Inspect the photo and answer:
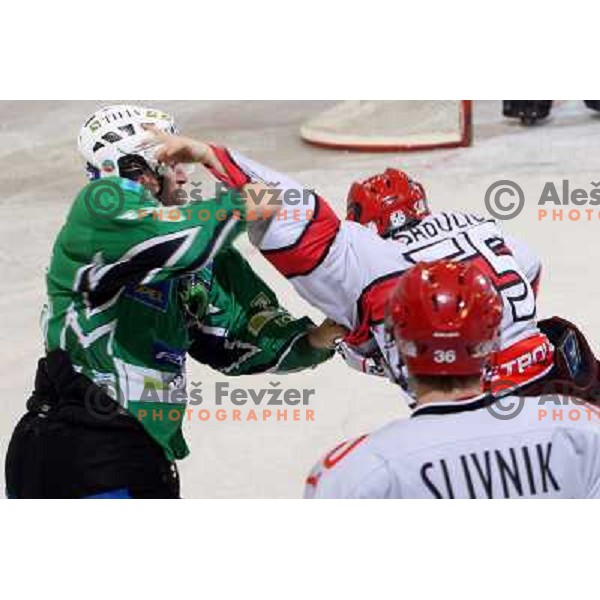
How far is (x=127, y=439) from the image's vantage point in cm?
322

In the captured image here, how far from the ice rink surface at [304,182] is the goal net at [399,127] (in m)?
0.11

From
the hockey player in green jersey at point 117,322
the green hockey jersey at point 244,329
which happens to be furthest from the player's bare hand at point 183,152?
the green hockey jersey at point 244,329

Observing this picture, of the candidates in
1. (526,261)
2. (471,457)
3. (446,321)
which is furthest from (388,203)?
(471,457)

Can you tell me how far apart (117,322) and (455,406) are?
42.2 inches

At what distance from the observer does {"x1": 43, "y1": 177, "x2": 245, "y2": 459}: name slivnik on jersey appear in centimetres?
297

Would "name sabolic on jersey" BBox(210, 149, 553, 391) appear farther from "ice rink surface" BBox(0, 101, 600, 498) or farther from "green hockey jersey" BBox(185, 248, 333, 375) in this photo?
"ice rink surface" BBox(0, 101, 600, 498)

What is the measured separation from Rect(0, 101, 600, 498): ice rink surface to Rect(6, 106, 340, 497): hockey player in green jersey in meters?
1.43

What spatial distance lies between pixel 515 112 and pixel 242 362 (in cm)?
595

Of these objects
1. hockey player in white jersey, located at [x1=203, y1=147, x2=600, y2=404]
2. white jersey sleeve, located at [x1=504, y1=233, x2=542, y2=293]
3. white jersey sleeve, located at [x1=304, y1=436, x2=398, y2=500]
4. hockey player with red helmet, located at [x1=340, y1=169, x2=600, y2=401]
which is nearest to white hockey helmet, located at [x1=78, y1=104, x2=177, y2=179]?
hockey player in white jersey, located at [x1=203, y1=147, x2=600, y2=404]

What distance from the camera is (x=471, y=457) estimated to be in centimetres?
237

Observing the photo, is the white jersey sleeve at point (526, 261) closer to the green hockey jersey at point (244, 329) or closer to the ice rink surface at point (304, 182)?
the green hockey jersey at point (244, 329)

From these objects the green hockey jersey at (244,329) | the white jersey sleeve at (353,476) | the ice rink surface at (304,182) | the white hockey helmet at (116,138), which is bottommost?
the ice rink surface at (304,182)

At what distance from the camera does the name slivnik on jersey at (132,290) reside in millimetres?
2969

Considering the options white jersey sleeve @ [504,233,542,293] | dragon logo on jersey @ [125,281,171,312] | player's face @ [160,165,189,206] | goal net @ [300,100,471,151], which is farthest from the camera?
goal net @ [300,100,471,151]
